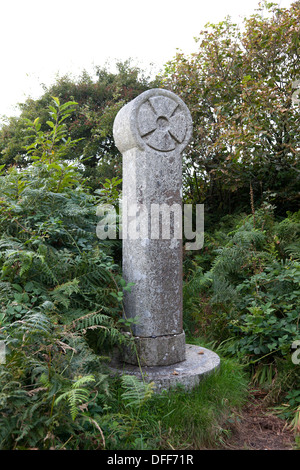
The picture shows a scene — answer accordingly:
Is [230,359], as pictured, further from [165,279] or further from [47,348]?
[47,348]

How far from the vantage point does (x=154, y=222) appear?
331 cm

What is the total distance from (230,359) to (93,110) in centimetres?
847

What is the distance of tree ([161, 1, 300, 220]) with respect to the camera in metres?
5.87

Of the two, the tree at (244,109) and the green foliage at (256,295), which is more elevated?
the tree at (244,109)

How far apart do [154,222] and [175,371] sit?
48.5 inches

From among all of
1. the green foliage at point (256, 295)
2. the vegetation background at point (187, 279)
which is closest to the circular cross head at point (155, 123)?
the vegetation background at point (187, 279)

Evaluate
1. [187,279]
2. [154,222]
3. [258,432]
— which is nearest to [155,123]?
[154,222]

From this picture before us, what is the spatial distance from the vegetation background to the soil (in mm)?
82

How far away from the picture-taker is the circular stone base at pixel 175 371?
3059mm

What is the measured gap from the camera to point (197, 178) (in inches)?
307

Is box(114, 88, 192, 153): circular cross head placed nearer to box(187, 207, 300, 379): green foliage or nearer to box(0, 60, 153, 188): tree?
box(187, 207, 300, 379): green foliage

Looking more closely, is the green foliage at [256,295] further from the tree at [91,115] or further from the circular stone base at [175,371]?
the tree at [91,115]

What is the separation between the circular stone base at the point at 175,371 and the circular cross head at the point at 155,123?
1.83 m
